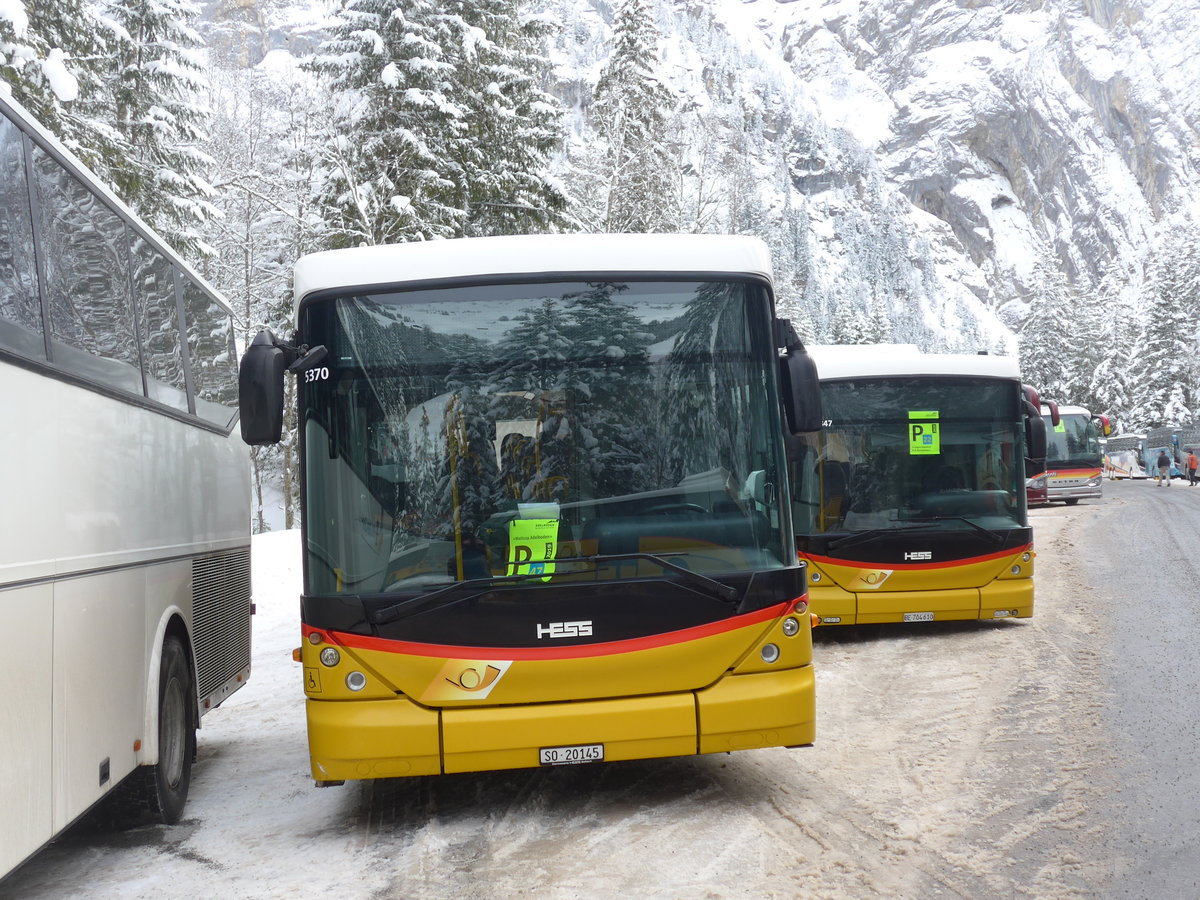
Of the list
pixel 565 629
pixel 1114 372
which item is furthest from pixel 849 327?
pixel 565 629

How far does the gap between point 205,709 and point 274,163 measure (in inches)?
1049

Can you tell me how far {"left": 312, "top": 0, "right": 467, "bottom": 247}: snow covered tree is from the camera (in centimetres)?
2519

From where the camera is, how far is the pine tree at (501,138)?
88.1ft

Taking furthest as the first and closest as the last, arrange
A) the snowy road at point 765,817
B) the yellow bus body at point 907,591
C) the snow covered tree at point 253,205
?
the snow covered tree at point 253,205
the yellow bus body at point 907,591
the snowy road at point 765,817

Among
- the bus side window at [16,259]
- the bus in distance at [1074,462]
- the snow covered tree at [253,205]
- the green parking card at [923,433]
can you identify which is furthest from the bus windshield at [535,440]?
the bus in distance at [1074,462]

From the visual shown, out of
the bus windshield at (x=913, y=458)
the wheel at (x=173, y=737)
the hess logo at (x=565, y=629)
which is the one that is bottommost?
the wheel at (x=173, y=737)

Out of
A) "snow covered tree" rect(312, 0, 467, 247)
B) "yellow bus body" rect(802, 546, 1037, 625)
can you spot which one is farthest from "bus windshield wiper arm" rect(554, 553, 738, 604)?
"snow covered tree" rect(312, 0, 467, 247)

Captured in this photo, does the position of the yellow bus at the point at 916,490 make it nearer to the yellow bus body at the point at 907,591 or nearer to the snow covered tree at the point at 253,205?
the yellow bus body at the point at 907,591

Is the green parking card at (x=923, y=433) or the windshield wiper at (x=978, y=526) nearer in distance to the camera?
the windshield wiper at (x=978, y=526)

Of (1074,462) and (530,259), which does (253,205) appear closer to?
(1074,462)

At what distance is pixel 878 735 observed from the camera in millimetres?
7473

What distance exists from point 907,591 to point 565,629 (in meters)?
6.71

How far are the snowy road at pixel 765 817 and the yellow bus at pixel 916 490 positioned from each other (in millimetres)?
2338

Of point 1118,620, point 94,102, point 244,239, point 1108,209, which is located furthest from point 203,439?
point 1108,209
